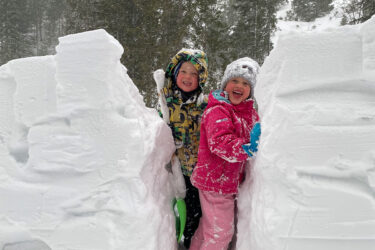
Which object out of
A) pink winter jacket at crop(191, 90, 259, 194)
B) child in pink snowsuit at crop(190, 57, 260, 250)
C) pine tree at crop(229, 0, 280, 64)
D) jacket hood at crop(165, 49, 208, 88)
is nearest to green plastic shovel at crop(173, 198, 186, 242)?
child in pink snowsuit at crop(190, 57, 260, 250)

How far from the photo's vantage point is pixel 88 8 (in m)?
8.99

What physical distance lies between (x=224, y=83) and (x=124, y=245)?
1.31 metres

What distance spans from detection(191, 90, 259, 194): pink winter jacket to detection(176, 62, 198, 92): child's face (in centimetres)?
44

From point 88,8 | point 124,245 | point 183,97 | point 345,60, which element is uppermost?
point 88,8

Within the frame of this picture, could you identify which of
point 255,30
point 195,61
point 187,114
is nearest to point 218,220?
point 187,114

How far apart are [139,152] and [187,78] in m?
0.92

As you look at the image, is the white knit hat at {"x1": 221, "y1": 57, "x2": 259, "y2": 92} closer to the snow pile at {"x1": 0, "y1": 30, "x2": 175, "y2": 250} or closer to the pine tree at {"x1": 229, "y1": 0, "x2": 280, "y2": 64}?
the snow pile at {"x1": 0, "y1": 30, "x2": 175, "y2": 250}

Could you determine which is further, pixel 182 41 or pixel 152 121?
pixel 182 41

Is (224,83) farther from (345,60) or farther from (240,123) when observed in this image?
(345,60)

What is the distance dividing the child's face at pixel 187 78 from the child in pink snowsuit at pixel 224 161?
1.21 feet

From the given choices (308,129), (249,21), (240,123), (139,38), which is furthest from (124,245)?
(249,21)

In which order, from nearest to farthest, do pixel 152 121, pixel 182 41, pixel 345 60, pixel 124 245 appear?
pixel 345 60
pixel 124 245
pixel 152 121
pixel 182 41

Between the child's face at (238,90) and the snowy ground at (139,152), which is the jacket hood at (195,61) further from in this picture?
the snowy ground at (139,152)

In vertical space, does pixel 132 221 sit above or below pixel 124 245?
above
